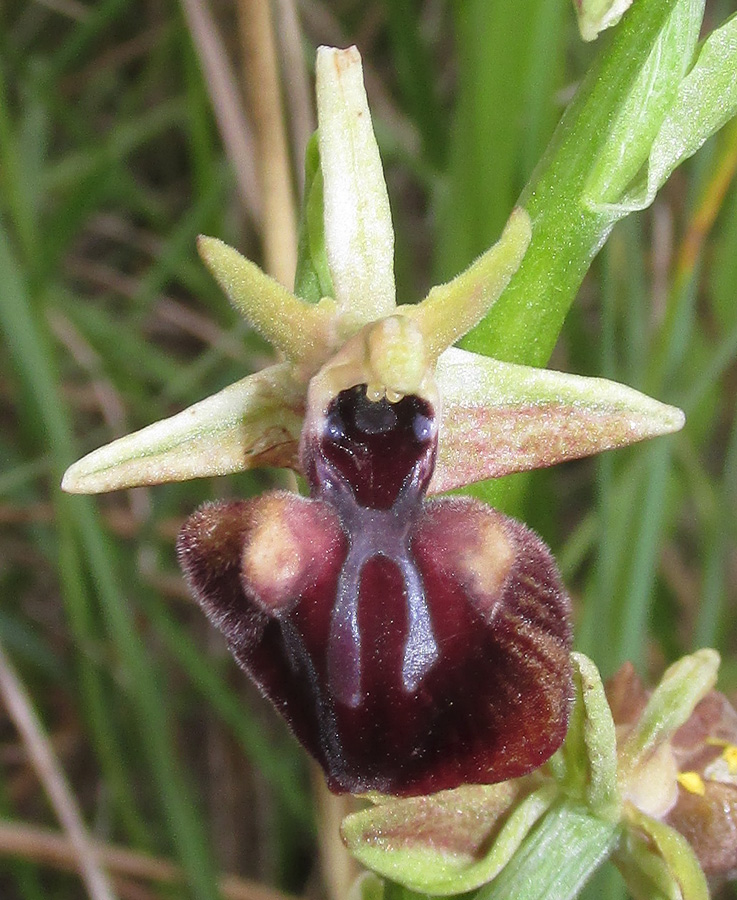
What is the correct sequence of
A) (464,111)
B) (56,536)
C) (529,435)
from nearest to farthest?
(529,435)
(464,111)
(56,536)

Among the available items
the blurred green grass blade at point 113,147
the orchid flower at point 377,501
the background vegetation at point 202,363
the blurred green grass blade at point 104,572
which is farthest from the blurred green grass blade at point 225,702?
A: the orchid flower at point 377,501

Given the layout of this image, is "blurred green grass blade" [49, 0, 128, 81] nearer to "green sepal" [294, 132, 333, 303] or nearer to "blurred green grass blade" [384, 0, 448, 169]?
"blurred green grass blade" [384, 0, 448, 169]

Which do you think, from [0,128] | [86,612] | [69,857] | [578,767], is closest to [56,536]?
[86,612]

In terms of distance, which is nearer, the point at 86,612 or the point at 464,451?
the point at 464,451

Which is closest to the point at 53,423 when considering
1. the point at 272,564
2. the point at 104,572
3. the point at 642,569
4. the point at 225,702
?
the point at 104,572

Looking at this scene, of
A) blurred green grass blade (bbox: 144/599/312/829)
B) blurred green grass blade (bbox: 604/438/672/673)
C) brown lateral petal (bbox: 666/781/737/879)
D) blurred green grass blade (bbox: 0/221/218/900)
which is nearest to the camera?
brown lateral petal (bbox: 666/781/737/879)

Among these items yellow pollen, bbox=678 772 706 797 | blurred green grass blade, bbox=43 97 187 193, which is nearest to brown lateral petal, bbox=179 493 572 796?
yellow pollen, bbox=678 772 706 797

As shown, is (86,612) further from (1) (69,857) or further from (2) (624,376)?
(2) (624,376)
